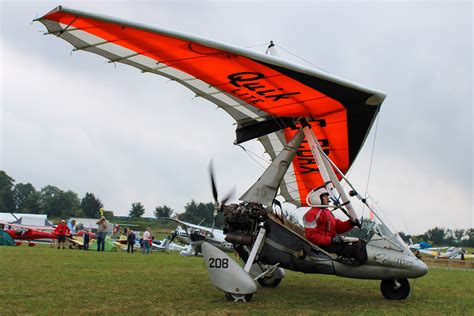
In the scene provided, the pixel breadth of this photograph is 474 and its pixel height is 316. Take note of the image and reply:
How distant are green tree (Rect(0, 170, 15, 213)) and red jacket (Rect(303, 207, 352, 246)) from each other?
132347mm

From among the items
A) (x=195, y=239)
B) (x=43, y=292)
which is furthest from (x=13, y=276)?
(x=195, y=239)

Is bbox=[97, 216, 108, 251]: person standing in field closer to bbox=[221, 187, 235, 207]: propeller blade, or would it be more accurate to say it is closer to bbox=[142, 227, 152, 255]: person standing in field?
bbox=[142, 227, 152, 255]: person standing in field

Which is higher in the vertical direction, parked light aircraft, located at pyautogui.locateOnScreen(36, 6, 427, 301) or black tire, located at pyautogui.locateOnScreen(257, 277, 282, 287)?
parked light aircraft, located at pyautogui.locateOnScreen(36, 6, 427, 301)

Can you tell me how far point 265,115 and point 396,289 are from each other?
4036 millimetres

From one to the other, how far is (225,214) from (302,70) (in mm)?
3010

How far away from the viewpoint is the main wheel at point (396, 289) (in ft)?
30.4

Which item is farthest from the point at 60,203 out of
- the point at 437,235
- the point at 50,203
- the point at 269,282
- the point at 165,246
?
the point at 269,282

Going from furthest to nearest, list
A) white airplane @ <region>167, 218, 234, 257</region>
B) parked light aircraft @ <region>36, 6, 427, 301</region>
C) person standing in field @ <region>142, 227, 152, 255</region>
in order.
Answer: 1. person standing in field @ <region>142, 227, 152, 255</region>
2. white airplane @ <region>167, 218, 234, 257</region>
3. parked light aircraft @ <region>36, 6, 427, 301</region>

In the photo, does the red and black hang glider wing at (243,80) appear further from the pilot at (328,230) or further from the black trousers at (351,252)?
the black trousers at (351,252)

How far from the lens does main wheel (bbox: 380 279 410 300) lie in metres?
9.27

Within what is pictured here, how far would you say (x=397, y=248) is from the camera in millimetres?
9016

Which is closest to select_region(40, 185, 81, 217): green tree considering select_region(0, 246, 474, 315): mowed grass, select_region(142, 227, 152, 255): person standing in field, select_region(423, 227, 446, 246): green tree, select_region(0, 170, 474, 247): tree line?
select_region(0, 170, 474, 247): tree line

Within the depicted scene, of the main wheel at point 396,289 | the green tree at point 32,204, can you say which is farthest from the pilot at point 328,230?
the green tree at point 32,204

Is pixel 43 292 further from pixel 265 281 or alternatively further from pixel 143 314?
pixel 265 281
